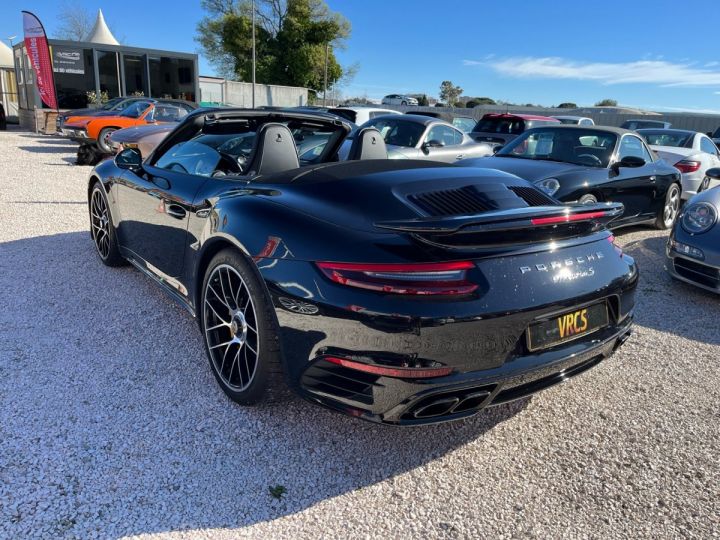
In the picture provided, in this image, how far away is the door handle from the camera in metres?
3.08

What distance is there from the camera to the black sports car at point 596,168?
5.58 metres

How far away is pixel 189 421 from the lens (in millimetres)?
2488

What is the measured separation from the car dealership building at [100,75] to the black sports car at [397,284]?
21566 millimetres

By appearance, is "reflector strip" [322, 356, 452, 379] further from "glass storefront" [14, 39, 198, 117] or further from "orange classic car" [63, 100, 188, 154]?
"glass storefront" [14, 39, 198, 117]

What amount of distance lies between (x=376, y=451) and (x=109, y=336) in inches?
78.2

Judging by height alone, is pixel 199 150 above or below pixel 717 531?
above

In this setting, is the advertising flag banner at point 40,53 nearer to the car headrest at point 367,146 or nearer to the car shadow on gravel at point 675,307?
the car headrest at point 367,146

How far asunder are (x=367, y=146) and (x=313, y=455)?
2063mm

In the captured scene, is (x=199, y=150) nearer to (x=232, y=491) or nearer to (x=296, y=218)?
(x=296, y=218)

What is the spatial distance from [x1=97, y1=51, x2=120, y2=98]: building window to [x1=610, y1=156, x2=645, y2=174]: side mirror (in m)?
23.1

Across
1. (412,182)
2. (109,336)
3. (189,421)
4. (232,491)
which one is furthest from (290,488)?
(109,336)

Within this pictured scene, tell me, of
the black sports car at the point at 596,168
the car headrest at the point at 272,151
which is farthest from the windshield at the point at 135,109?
the car headrest at the point at 272,151

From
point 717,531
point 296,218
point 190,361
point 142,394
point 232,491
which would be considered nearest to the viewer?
point 717,531

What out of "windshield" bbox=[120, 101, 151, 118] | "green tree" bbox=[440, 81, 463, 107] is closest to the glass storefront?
"windshield" bbox=[120, 101, 151, 118]
